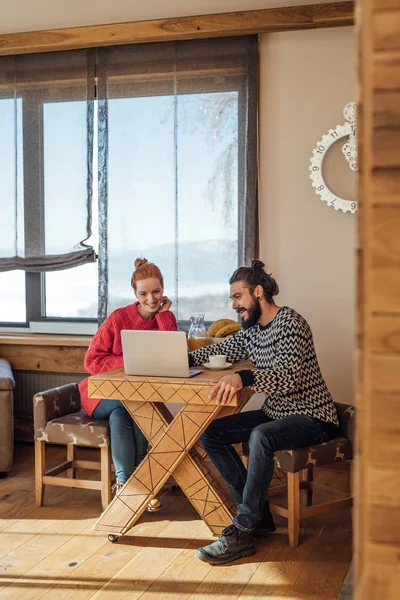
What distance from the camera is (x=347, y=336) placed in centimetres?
429

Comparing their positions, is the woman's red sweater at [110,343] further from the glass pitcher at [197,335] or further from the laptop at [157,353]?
the laptop at [157,353]

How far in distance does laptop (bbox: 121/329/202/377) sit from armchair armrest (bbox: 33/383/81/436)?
2.32 ft

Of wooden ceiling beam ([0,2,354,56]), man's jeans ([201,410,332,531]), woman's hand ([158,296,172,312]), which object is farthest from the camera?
wooden ceiling beam ([0,2,354,56])

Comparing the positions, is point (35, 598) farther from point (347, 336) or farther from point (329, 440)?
point (347, 336)

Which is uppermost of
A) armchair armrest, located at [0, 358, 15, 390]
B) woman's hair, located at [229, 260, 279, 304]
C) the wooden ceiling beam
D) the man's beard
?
the wooden ceiling beam

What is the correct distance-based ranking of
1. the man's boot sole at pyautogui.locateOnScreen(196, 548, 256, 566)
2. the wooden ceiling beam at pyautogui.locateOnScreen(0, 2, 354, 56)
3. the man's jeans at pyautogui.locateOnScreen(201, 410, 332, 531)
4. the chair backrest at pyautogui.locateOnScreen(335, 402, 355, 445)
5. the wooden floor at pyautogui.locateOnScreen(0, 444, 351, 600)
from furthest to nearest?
the wooden ceiling beam at pyautogui.locateOnScreen(0, 2, 354, 56) → the chair backrest at pyautogui.locateOnScreen(335, 402, 355, 445) → the man's jeans at pyautogui.locateOnScreen(201, 410, 332, 531) → the man's boot sole at pyautogui.locateOnScreen(196, 548, 256, 566) → the wooden floor at pyautogui.locateOnScreen(0, 444, 351, 600)

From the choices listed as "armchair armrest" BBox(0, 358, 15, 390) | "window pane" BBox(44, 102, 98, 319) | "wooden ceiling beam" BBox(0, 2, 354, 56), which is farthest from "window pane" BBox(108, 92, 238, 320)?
"armchair armrest" BBox(0, 358, 15, 390)

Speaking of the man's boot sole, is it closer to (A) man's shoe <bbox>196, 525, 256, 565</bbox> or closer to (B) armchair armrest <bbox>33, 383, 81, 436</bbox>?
(A) man's shoe <bbox>196, 525, 256, 565</bbox>

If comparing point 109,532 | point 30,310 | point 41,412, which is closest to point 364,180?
point 109,532

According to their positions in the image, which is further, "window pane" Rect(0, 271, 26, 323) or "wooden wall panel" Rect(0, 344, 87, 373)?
"window pane" Rect(0, 271, 26, 323)

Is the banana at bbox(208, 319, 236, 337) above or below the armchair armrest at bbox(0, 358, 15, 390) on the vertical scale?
above

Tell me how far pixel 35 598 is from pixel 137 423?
2.92ft

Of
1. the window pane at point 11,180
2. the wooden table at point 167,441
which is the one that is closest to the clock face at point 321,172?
the wooden table at point 167,441

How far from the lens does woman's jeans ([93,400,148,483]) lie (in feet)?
11.6
